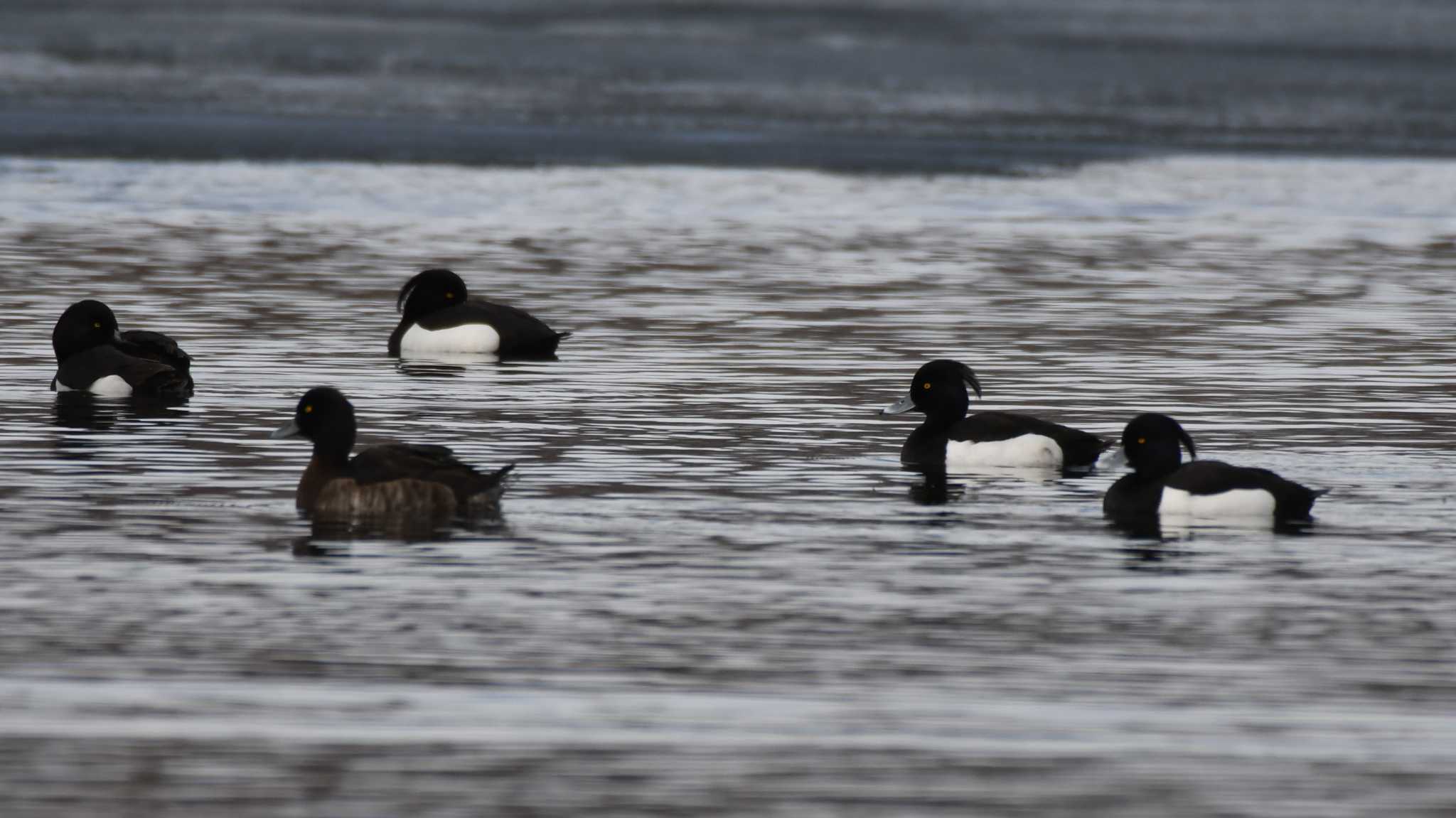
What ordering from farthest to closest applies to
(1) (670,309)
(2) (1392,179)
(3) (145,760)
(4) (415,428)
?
(2) (1392,179) → (1) (670,309) → (4) (415,428) → (3) (145,760)

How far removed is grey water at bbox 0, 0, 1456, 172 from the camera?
39438 mm

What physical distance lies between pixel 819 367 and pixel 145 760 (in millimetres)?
11524

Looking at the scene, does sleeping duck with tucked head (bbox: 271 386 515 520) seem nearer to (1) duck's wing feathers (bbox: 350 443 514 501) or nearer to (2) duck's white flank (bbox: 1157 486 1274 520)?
(1) duck's wing feathers (bbox: 350 443 514 501)

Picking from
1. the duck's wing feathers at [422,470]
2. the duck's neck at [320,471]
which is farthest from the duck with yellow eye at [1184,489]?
the duck's neck at [320,471]

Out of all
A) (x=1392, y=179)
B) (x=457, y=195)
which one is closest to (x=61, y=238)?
(x=457, y=195)

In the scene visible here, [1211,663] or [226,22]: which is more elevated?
[226,22]

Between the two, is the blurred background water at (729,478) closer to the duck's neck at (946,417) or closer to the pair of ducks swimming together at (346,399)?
the pair of ducks swimming together at (346,399)

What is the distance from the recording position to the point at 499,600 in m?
10.4

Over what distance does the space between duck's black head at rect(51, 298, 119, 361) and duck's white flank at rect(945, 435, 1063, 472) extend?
20.7 feet

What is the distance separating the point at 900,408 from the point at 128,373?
5265 mm

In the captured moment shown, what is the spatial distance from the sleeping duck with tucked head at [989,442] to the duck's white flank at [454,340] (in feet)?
20.0

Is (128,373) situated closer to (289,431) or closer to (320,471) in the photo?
(289,431)

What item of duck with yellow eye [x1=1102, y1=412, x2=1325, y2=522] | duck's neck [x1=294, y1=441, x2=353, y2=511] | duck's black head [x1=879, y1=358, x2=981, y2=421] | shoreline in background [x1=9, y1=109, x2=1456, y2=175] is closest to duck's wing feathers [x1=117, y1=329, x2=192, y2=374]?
duck's neck [x1=294, y1=441, x2=353, y2=511]

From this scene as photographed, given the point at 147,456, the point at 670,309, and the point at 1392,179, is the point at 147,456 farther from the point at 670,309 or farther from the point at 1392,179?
the point at 1392,179
